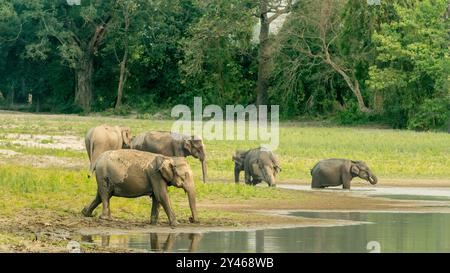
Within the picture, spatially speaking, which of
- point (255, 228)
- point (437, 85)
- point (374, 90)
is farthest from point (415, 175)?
point (374, 90)

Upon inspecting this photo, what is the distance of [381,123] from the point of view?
60062 mm

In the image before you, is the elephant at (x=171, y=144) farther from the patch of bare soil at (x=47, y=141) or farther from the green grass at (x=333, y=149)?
the patch of bare soil at (x=47, y=141)

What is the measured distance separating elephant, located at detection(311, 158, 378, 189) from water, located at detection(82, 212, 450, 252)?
8.60 metres

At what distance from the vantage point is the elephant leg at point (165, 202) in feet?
65.4

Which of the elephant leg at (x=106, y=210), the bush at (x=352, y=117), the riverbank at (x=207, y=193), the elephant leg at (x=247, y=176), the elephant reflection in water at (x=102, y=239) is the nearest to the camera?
the elephant reflection in water at (x=102, y=239)

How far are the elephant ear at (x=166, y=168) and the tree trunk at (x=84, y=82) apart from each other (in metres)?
54.4

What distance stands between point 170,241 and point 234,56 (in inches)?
2106

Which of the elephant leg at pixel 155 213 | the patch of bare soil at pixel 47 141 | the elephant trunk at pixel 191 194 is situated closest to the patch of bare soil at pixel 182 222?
the elephant leg at pixel 155 213

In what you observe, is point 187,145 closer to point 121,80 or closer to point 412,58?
point 412,58

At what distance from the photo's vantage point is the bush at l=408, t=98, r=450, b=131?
5512cm
